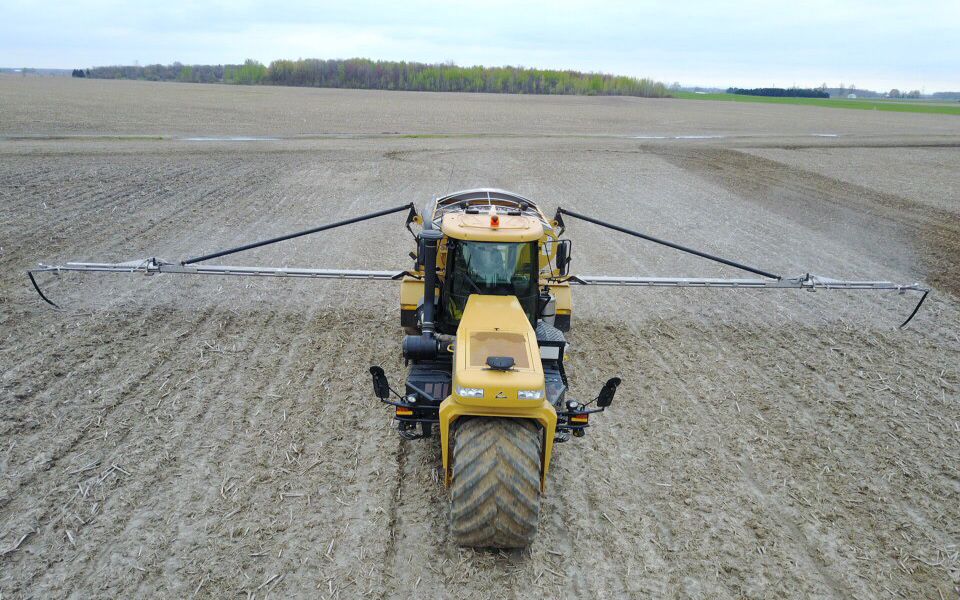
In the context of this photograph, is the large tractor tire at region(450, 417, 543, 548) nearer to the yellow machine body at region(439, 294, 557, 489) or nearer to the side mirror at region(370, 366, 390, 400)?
the yellow machine body at region(439, 294, 557, 489)

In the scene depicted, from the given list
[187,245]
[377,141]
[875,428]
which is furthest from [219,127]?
[875,428]

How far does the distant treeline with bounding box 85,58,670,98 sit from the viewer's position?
310ft

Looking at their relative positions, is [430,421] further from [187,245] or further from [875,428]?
[187,245]

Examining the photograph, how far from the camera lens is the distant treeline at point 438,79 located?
9456cm

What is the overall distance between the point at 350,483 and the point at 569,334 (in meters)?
4.72

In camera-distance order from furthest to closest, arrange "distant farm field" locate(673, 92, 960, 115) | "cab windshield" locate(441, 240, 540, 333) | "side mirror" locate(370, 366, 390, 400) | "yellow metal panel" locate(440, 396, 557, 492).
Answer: "distant farm field" locate(673, 92, 960, 115), "cab windshield" locate(441, 240, 540, 333), "side mirror" locate(370, 366, 390, 400), "yellow metal panel" locate(440, 396, 557, 492)

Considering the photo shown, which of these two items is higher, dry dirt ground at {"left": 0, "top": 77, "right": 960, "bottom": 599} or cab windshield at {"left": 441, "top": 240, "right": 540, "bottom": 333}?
cab windshield at {"left": 441, "top": 240, "right": 540, "bottom": 333}

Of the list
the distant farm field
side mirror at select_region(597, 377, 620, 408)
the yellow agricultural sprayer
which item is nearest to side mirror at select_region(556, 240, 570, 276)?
the yellow agricultural sprayer

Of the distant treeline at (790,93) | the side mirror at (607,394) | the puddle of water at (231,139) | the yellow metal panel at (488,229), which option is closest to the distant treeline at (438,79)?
the distant treeline at (790,93)

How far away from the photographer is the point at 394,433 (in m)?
6.82

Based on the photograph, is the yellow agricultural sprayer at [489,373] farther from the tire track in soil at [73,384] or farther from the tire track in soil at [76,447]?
the tire track in soil at [73,384]

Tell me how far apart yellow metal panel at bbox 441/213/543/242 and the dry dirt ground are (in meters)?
2.41

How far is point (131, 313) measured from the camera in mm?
9609

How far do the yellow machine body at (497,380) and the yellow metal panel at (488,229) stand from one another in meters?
0.90
